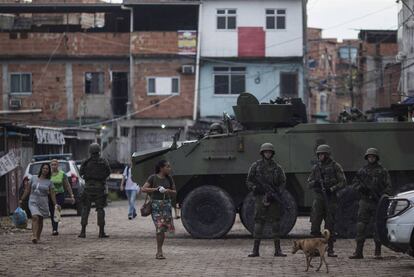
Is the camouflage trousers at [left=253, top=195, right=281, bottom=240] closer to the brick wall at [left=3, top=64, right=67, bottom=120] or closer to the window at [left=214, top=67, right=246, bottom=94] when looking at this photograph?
the window at [left=214, top=67, right=246, bottom=94]

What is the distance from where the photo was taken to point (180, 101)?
48.4m

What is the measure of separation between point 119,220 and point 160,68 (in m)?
22.3

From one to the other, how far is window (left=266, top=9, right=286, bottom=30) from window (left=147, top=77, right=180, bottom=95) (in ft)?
17.5

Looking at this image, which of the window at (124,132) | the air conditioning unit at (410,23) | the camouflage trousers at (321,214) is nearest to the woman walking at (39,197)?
the camouflage trousers at (321,214)

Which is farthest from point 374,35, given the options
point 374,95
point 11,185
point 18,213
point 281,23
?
point 18,213

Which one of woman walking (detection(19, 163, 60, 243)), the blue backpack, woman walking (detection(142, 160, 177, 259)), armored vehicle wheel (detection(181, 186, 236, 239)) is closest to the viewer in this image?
woman walking (detection(142, 160, 177, 259))

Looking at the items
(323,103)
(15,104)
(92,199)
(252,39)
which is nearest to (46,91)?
(15,104)

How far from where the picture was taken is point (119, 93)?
5006 centimetres

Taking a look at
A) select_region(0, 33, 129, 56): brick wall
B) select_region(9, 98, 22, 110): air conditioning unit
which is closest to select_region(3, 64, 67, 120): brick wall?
select_region(9, 98, 22, 110): air conditioning unit

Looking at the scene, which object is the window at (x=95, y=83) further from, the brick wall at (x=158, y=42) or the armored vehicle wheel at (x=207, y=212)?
the armored vehicle wheel at (x=207, y=212)

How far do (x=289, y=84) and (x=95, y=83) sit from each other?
974 centimetres

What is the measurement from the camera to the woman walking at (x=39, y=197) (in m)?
18.4

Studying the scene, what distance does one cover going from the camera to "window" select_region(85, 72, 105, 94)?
49.2m

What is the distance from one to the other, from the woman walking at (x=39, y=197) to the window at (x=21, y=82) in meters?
31.1
